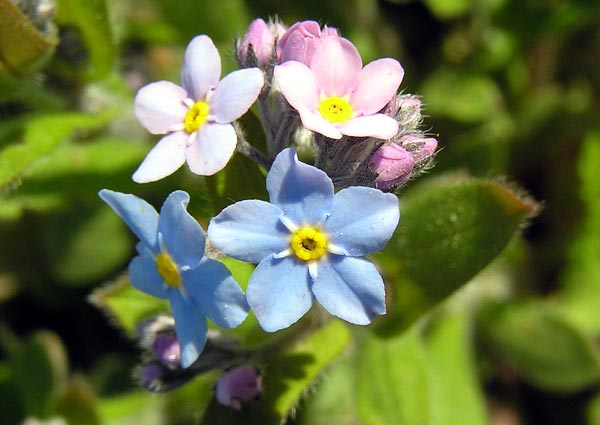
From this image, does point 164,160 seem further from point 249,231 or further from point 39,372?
point 39,372

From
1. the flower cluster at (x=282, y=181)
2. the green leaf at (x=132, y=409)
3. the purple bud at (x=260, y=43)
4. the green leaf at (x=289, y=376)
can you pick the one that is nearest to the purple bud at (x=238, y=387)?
the green leaf at (x=289, y=376)

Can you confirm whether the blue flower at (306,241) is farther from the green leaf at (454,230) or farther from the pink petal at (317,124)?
the green leaf at (454,230)

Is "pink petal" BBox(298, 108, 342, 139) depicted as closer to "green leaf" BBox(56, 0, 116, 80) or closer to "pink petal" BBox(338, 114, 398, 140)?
"pink petal" BBox(338, 114, 398, 140)

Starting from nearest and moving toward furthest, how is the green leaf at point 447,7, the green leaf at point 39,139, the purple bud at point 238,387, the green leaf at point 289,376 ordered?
the purple bud at point 238,387, the green leaf at point 289,376, the green leaf at point 39,139, the green leaf at point 447,7

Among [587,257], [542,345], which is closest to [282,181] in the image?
[542,345]

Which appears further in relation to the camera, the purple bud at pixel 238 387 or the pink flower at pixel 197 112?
the purple bud at pixel 238 387

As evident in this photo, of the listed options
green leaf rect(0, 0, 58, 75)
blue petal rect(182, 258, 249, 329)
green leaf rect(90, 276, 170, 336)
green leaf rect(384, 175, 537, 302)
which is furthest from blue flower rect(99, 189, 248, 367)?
green leaf rect(0, 0, 58, 75)

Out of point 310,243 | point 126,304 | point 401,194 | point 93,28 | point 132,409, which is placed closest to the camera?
point 310,243
